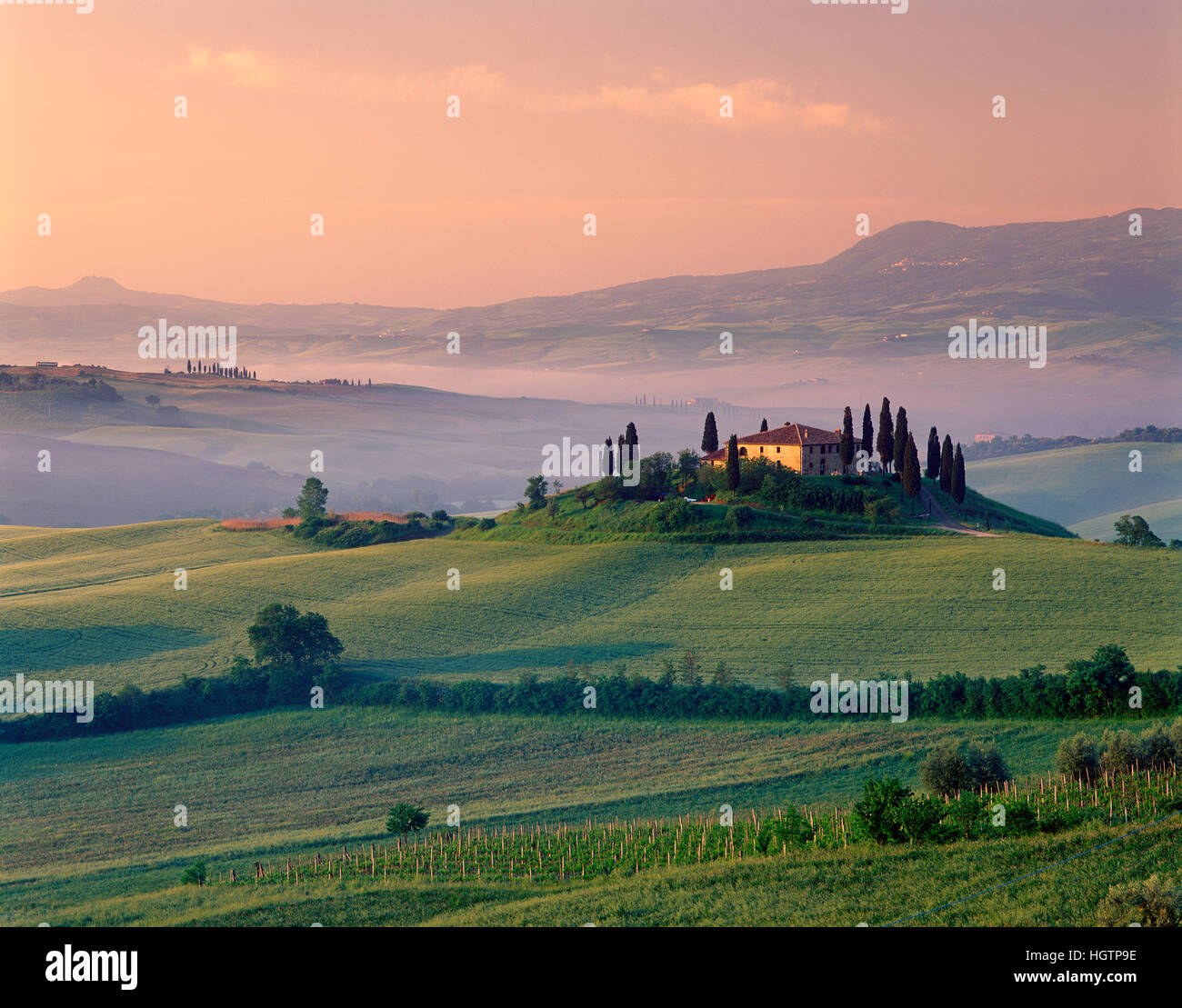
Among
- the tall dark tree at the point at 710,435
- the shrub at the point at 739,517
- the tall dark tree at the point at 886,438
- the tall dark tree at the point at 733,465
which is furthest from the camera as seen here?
the tall dark tree at the point at 710,435

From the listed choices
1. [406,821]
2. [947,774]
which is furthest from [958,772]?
[406,821]

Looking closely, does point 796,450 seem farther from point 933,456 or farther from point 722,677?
point 722,677

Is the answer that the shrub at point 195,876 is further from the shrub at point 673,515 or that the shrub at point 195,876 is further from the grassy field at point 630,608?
the shrub at point 673,515

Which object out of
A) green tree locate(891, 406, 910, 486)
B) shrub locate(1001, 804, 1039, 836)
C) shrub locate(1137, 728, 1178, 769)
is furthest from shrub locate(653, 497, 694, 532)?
shrub locate(1001, 804, 1039, 836)

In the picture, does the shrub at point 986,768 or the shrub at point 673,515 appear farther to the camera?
the shrub at point 673,515

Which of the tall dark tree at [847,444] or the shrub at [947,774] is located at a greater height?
the tall dark tree at [847,444]

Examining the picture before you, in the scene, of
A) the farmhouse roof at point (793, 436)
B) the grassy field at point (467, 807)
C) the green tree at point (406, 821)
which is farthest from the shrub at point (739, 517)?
the green tree at point (406, 821)
